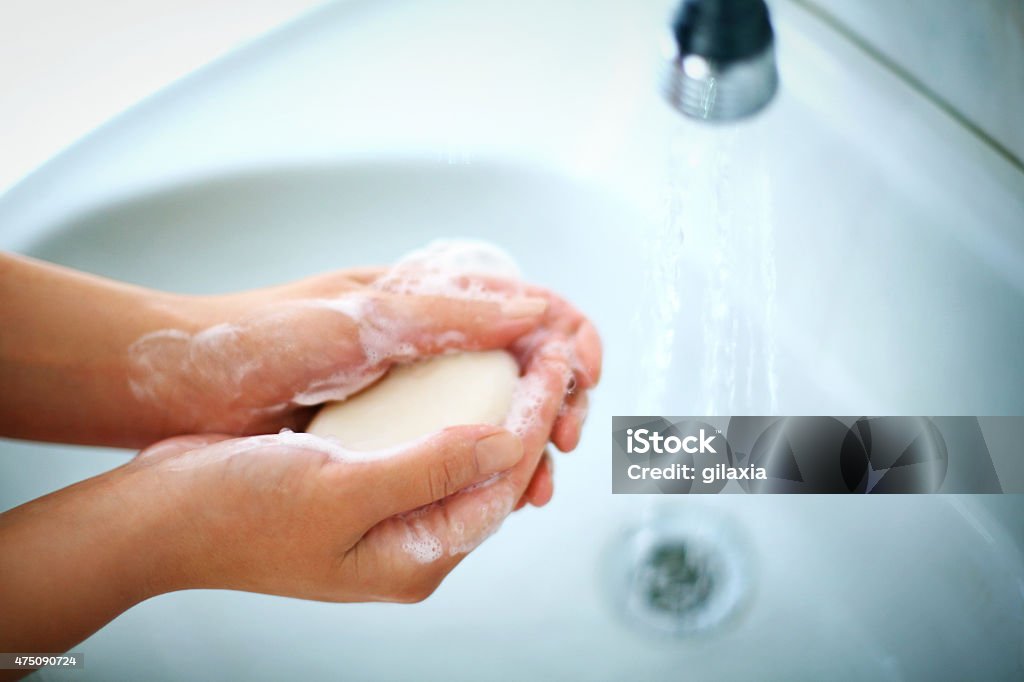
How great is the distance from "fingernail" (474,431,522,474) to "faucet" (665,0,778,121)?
22cm

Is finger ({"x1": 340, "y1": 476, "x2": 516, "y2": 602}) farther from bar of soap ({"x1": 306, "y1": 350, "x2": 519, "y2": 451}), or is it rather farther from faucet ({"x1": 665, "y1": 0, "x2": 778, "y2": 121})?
faucet ({"x1": 665, "y1": 0, "x2": 778, "y2": 121})

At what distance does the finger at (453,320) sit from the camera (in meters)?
0.58

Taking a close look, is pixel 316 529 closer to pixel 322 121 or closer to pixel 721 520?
pixel 721 520

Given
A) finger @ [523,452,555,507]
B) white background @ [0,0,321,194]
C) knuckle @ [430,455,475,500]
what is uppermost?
white background @ [0,0,321,194]

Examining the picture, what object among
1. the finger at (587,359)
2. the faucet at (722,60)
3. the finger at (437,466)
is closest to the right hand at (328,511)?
the finger at (437,466)

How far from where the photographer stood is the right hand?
49 centimetres

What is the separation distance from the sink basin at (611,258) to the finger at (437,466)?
136mm

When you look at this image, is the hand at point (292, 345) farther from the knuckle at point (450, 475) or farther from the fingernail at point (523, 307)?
the knuckle at point (450, 475)

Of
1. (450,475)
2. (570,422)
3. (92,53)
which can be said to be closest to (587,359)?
(570,422)

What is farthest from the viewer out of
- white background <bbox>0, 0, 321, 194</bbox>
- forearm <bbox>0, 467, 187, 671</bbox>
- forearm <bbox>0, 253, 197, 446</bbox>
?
white background <bbox>0, 0, 321, 194</bbox>

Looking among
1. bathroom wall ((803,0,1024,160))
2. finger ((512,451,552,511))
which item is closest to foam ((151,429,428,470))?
finger ((512,451,552,511))

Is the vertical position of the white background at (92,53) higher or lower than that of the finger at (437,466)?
higher

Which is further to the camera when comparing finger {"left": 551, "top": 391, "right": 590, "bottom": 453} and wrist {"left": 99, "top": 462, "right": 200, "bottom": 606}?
finger {"left": 551, "top": 391, "right": 590, "bottom": 453}

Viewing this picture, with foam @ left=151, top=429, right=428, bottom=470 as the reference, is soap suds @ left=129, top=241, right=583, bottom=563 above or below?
above
